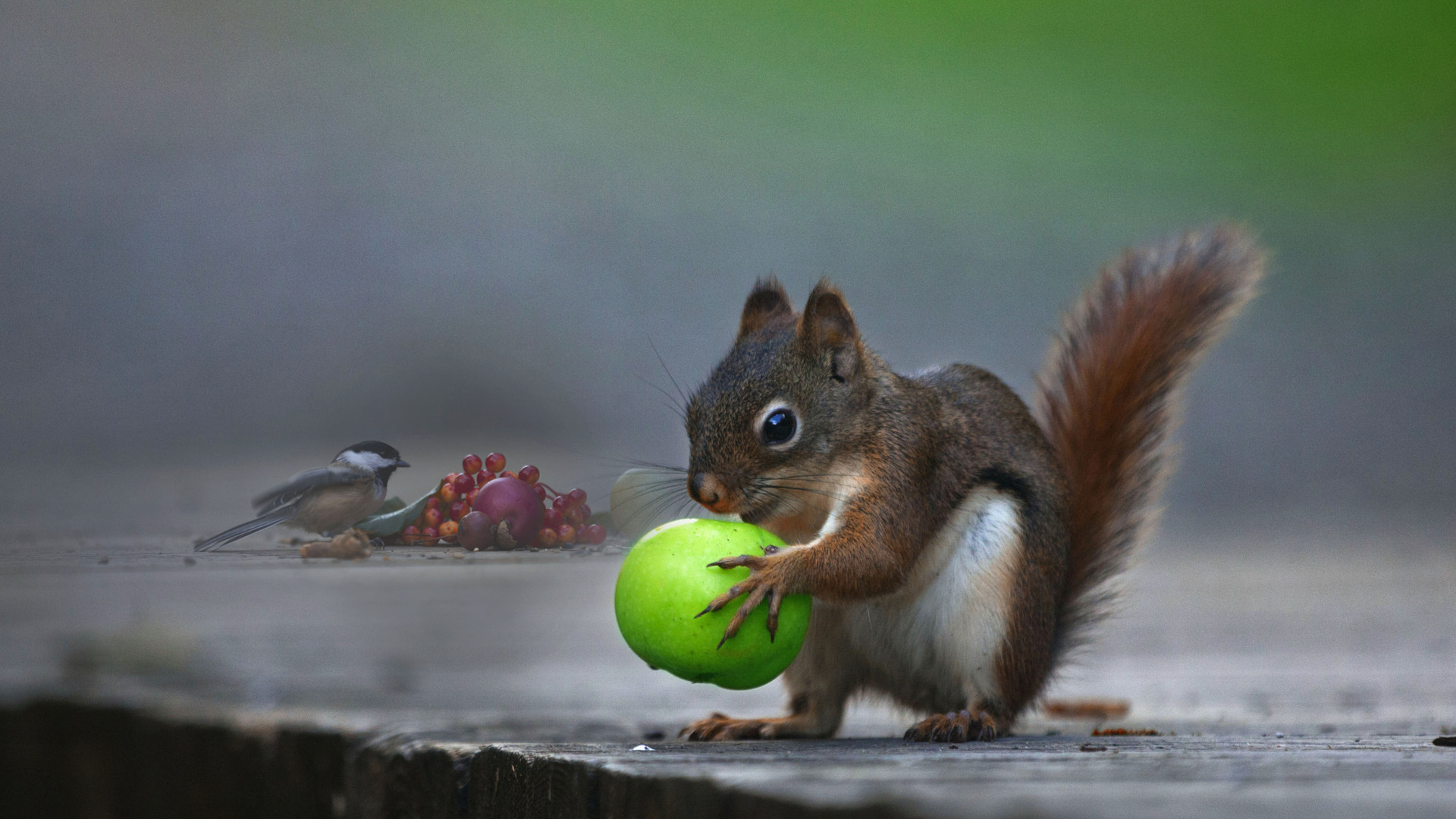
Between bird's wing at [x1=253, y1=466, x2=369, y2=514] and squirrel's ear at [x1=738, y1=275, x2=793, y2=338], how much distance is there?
Result: 0.38 metres

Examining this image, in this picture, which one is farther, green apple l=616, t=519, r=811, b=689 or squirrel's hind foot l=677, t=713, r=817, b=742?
squirrel's hind foot l=677, t=713, r=817, b=742

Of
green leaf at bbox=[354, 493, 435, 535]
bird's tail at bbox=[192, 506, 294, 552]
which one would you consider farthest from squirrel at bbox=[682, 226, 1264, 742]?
bird's tail at bbox=[192, 506, 294, 552]

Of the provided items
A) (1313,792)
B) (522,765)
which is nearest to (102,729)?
(522,765)

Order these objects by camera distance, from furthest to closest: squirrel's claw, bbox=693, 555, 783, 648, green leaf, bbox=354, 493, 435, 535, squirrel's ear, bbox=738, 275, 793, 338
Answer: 1. squirrel's ear, bbox=738, 275, 793, 338
2. green leaf, bbox=354, 493, 435, 535
3. squirrel's claw, bbox=693, 555, 783, 648

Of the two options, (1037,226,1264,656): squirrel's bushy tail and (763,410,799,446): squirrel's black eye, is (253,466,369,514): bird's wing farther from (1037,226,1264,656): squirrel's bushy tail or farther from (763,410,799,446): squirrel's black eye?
(1037,226,1264,656): squirrel's bushy tail

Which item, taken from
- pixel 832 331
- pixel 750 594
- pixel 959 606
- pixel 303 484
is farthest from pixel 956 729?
pixel 303 484

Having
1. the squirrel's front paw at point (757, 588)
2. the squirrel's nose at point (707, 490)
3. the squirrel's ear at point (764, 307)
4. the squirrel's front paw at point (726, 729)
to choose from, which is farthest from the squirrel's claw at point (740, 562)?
the squirrel's ear at point (764, 307)

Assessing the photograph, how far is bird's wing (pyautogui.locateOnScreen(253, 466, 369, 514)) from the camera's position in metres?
1.03

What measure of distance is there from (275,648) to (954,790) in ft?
4.60

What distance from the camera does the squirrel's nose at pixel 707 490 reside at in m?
1.00

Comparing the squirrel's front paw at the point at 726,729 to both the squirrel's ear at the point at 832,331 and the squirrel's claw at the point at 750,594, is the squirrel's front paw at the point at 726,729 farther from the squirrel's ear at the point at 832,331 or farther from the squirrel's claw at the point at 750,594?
the squirrel's ear at the point at 832,331

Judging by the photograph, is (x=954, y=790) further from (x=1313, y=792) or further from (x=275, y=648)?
(x=275, y=648)

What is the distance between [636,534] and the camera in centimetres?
114

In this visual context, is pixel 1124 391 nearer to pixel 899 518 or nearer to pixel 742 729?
pixel 899 518
